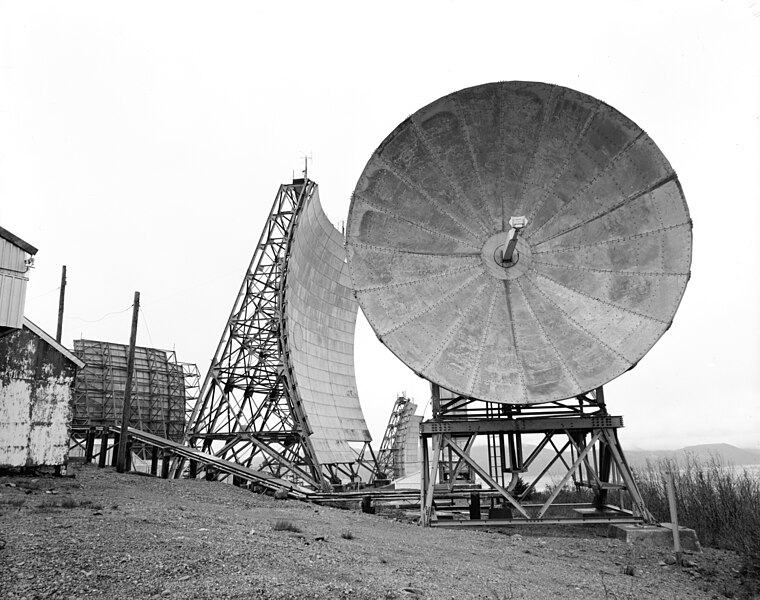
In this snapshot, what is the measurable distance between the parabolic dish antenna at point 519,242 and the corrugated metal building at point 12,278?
30.5 feet

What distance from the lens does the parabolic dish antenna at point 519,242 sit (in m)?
15.0

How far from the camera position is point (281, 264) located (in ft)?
111

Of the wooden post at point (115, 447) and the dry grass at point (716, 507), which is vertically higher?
the wooden post at point (115, 447)

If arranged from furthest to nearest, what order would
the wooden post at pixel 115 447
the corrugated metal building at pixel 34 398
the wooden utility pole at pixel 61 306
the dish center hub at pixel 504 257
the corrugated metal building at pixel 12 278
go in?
the wooden utility pole at pixel 61 306
the wooden post at pixel 115 447
the corrugated metal building at pixel 34 398
the corrugated metal building at pixel 12 278
the dish center hub at pixel 504 257

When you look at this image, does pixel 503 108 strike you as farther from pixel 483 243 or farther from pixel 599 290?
pixel 599 290

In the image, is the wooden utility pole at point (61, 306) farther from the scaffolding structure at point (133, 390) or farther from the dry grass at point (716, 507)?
the dry grass at point (716, 507)

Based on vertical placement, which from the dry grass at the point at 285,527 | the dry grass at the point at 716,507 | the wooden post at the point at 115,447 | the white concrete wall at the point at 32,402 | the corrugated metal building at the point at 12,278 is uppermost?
the corrugated metal building at the point at 12,278

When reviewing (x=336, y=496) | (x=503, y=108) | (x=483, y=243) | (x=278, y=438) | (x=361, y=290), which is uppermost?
(x=503, y=108)

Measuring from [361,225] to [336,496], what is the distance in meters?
12.1

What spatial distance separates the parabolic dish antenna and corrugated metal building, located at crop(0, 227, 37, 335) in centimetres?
929

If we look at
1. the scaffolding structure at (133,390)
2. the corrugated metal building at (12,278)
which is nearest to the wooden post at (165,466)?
the corrugated metal building at (12,278)

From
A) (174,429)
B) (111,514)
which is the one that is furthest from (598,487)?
(174,429)

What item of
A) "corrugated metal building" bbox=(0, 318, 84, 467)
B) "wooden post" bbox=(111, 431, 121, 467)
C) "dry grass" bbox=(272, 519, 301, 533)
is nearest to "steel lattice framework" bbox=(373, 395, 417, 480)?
"wooden post" bbox=(111, 431, 121, 467)

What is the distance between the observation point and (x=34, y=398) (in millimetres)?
20219
